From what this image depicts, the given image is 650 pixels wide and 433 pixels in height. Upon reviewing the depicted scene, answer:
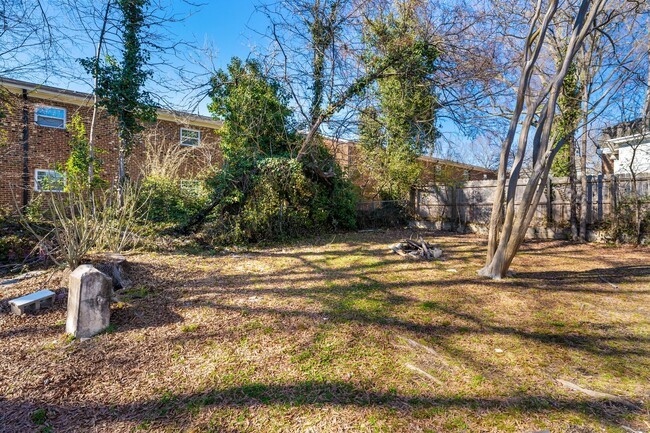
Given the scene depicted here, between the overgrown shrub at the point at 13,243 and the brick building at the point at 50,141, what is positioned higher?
the brick building at the point at 50,141

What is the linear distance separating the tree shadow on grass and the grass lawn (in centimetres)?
1

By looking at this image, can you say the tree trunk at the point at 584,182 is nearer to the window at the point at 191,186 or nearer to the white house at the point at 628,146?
the white house at the point at 628,146

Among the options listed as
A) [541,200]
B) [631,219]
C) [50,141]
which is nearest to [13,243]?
[50,141]

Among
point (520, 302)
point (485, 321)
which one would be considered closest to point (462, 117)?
point (520, 302)

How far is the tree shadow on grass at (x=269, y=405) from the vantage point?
1938 mm

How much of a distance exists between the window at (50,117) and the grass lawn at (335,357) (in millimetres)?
9792

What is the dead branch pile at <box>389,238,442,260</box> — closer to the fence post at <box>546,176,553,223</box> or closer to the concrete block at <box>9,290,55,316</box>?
the fence post at <box>546,176,553,223</box>

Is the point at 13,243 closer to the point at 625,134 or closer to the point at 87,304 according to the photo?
the point at 87,304

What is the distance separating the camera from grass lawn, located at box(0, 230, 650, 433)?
6.40 feet

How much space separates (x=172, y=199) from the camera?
29.9ft

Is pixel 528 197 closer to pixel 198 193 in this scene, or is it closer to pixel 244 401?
pixel 244 401

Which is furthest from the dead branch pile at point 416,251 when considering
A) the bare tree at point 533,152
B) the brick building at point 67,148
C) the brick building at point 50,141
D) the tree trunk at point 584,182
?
the brick building at point 50,141

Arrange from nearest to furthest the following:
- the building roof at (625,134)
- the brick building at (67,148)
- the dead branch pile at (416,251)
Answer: the dead branch pile at (416,251) < the building roof at (625,134) < the brick building at (67,148)

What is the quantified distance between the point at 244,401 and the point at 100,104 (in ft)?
25.1
